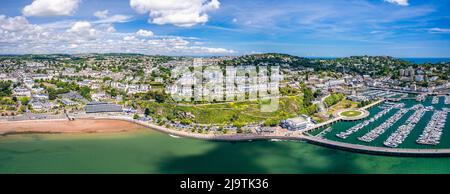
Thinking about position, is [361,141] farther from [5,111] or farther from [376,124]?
[5,111]

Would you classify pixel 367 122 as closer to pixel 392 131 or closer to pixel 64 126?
pixel 392 131

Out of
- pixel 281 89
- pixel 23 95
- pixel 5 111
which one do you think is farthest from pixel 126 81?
pixel 281 89

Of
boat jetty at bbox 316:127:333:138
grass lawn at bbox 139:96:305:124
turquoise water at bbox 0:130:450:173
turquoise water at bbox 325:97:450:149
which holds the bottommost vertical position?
turquoise water at bbox 0:130:450:173

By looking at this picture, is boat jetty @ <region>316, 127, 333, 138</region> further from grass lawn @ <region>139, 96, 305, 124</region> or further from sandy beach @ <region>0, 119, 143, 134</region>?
sandy beach @ <region>0, 119, 143, 134</region>

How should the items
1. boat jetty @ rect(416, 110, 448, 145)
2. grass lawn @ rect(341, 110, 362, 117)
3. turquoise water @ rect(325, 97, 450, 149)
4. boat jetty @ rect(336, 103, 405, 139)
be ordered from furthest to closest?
grass lawn @ rect(341, 110, 362, 117)
boat jetty @ rect(336, 103, 405, 139)
boat jetty @ rect(416, 110, 448, 145)
turquoise water @ rect(325, 97, 450, 149)

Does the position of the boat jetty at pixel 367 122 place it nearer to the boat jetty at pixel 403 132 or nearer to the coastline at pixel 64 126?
the boat jetty at pixel 403 132

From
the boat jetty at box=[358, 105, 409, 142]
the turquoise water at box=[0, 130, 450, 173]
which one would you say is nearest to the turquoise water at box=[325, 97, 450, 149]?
the boat jetty at box=[358, 105, 409, 142]
